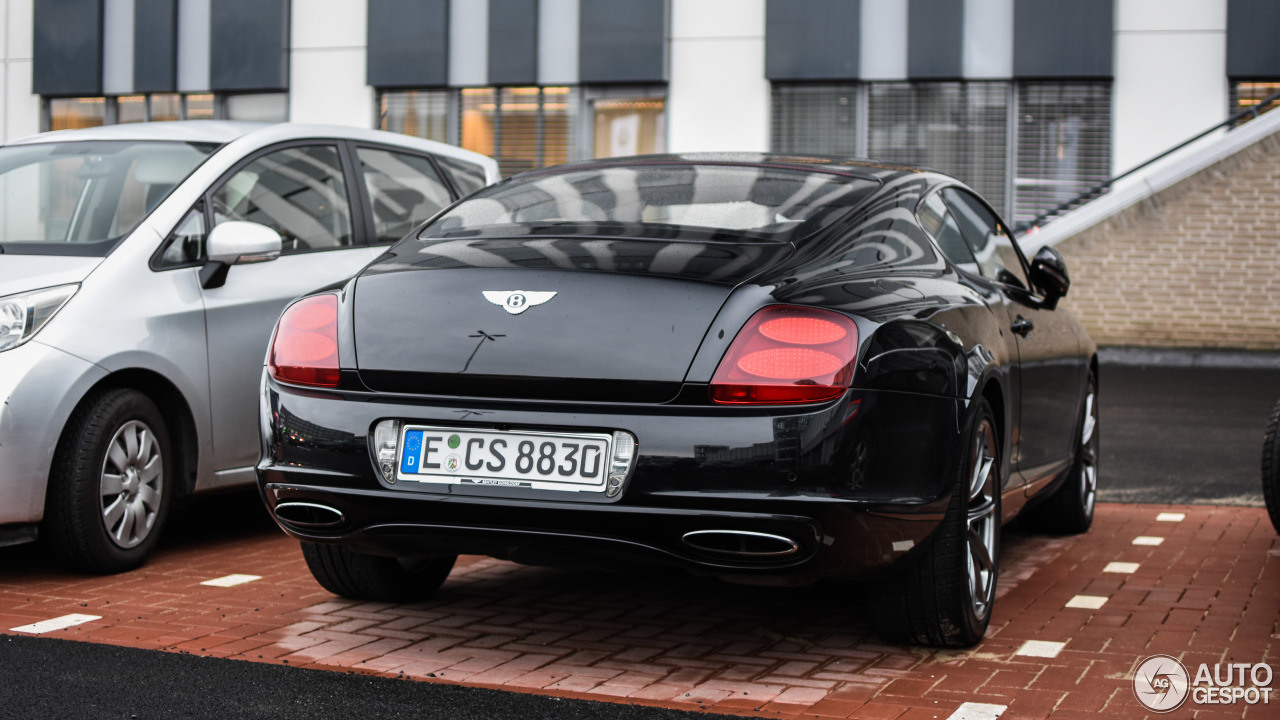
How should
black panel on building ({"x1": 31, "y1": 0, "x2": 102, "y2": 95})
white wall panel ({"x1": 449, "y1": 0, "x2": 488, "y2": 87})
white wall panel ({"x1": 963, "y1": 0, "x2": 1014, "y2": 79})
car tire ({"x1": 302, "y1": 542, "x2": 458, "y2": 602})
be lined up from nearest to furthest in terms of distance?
car tire ({"x1": 302, "y1": 542, "x2": 458, "y2": 602}) < white wall panel ({"x1": 963, "y1": 0, "x2": 1014, "y2": 79}) < white wall panel ({"x1": 449, "y1": 0, "x2": 488, "y2": 87}) < black panel on building ({"x1": 31, "y1": 0, "x2": 102, "y2": 95})

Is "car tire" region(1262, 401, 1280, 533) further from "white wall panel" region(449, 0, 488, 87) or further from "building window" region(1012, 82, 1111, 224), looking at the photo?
"white wall panel" region(449, 0, 488, 87)

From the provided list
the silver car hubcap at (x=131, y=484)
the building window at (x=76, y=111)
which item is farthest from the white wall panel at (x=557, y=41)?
the silver car hubcap at (x=131, y=484)

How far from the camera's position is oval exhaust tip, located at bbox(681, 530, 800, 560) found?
3.32 meters

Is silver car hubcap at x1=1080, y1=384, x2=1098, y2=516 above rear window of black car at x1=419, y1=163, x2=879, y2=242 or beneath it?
beneath

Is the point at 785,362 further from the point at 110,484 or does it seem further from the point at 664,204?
the point at 110,484

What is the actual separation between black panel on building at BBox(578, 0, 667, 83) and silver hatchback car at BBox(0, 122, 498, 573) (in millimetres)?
13417

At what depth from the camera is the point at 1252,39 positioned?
17.9 metres

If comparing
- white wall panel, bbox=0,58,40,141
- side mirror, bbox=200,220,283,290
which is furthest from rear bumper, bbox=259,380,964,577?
white wall panel, bbox=0,58,40,141

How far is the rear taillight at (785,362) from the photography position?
3.33 meters

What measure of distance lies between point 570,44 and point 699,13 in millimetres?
1905

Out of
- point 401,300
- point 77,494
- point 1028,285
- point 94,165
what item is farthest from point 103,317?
point 1028,285

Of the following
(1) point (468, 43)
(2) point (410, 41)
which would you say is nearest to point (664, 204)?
(1) point (468, 43)

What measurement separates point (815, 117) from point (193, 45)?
9.61 meters

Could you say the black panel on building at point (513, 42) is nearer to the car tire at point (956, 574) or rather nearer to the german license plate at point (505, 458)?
the car tire at point (956, 574)
